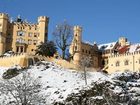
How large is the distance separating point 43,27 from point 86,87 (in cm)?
4651

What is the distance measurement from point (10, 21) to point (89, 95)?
2082 inches

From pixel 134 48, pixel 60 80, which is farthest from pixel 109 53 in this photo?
pixel 60 80

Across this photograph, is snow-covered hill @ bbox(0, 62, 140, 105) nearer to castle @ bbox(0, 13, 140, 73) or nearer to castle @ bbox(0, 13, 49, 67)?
castle @ bbox(0, 13, 140, 73)

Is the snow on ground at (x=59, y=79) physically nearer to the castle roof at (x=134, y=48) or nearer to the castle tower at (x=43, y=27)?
the castle tower at (x=43, y=27)

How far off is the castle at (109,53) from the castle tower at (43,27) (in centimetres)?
922

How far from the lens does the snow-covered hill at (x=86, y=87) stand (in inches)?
3482

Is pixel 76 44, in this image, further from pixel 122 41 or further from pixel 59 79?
pixel 59 79

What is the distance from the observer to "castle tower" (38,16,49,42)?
133250 millimetres

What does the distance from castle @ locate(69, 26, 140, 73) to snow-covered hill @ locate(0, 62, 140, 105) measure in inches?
617

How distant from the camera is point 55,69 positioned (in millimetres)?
107750

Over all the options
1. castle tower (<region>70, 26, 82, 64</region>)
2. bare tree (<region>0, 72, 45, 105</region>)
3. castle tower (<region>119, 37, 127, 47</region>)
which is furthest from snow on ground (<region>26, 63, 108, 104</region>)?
castle tower (<region>119, 37, 127, 47</region>)

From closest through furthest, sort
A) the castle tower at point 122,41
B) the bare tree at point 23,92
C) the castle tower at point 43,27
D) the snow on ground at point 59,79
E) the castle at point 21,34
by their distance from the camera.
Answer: the bare tree at point 23,92 → the snow on ground at point 59,79 → the castle at point 21,34 → the castle tower at point 43,27 → the castle tower at point 122,41

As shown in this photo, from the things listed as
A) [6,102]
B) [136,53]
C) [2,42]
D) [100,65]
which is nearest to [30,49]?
[2,42]

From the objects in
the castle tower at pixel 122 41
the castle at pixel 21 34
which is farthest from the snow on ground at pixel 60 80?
the castle tower at pixel 122 41
